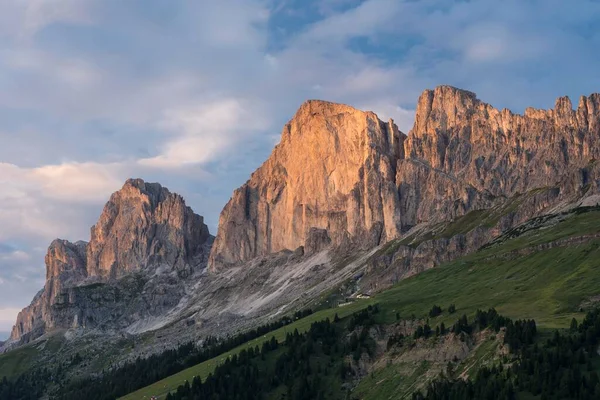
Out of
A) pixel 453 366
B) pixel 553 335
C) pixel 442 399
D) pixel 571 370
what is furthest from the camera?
pixel 453 366

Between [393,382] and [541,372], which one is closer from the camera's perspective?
Answer: [541,372]

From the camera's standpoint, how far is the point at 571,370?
14038 cm

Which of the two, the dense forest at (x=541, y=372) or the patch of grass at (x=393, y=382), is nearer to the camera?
the dense forest at (x=541, y=372)

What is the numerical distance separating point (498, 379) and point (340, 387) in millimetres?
54602

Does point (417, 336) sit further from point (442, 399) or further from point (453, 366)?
point (442, 399)

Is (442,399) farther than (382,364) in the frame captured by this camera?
No

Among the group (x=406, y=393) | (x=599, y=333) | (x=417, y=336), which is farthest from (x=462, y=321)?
(x=599, y=333)

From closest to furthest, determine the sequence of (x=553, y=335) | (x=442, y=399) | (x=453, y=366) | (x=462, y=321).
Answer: (x=442, y=399)
(x=553, y=335)
(x=453, y=366)
(x=462, y=321)

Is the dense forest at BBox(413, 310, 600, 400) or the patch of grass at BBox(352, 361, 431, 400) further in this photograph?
the patch of grass at BBox(352, 361, 431, 400)

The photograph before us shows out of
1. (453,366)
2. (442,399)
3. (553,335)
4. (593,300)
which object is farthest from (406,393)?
(593,300)

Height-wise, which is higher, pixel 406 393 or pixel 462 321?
pixel 462 321

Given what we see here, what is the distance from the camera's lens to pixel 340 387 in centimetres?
19500

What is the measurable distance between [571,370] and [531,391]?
7628 mm

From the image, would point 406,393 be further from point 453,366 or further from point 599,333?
point 599,333
